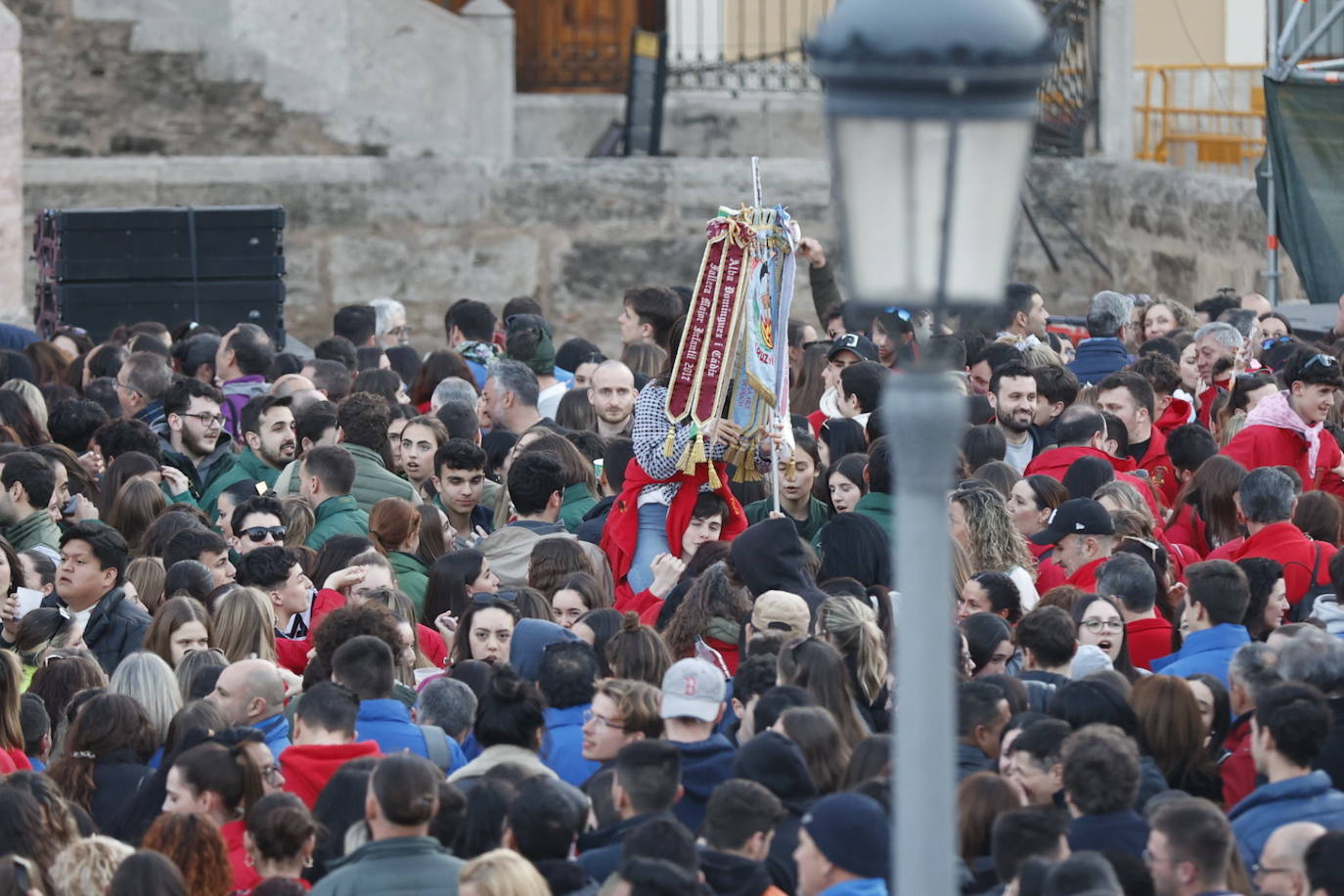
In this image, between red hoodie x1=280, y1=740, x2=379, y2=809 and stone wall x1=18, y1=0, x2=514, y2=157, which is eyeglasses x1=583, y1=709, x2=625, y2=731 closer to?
red hoodie x1=280, y1=740, x2=379, y2=809

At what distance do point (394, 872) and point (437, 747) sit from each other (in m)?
1.05

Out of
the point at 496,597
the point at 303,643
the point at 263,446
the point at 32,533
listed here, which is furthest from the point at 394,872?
the point at 263,446

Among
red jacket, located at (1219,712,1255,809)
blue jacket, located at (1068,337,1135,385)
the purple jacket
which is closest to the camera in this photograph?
red jacket, located at (1219,712,1255,809)

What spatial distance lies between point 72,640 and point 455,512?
6.64ft

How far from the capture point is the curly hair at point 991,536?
24.6ft

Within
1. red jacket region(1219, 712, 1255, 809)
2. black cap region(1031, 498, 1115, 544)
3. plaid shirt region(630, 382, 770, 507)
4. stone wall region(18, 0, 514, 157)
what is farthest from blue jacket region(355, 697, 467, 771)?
stone wall region(18, 0, 514, 157)

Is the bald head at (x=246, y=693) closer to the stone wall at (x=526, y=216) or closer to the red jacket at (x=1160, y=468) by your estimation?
the red jacket at (x=1160, y=468)

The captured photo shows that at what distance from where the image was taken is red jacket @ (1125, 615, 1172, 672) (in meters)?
7.04

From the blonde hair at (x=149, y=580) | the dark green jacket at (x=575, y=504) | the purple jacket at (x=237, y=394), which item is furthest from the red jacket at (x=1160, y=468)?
the purple jacket at (x=237, y=394)

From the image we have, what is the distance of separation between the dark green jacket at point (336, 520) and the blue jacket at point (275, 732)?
2170 mm

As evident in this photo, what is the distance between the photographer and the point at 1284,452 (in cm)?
907

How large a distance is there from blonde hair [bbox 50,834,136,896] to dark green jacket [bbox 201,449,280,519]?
4.53 meters

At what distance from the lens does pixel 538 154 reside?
18938 mm

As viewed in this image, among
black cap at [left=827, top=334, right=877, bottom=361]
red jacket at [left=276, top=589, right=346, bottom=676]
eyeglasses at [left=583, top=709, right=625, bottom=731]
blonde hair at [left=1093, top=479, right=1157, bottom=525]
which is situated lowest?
red jacket at [left=276, top=589, right=346, bottom=676]
